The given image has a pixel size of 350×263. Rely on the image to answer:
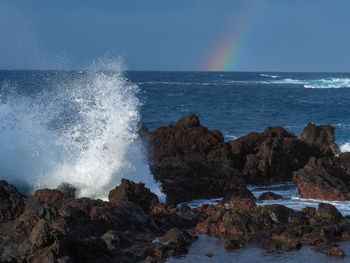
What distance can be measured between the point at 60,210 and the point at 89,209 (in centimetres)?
49

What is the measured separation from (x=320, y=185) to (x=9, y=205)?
24.2ft

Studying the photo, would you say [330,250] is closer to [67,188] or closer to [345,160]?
[67,188]

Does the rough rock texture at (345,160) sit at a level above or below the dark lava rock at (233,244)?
below

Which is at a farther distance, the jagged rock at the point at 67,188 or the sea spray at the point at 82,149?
the sea spray at the point at 82,149

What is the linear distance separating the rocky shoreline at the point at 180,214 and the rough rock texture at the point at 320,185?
2cm

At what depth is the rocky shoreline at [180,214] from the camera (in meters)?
7.71

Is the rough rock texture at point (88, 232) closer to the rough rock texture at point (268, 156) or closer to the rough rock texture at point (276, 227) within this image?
the rough rock texture at point (276, 227)

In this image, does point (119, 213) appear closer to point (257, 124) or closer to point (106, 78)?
→ point (106, 78)

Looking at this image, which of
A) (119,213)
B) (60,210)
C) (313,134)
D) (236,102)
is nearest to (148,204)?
(119,213)

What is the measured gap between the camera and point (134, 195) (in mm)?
11133

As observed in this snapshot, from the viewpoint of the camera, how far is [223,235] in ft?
31.3

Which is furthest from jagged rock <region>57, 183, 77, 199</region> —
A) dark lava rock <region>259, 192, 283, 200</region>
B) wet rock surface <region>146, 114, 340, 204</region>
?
dark lava rock <region>259, 192, 283, 200</region>

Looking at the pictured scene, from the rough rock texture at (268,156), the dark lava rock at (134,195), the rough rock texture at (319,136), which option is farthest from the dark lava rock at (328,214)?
the rough rock texture at (319,136)

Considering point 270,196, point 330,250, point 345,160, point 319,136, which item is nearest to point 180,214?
point 330,250
